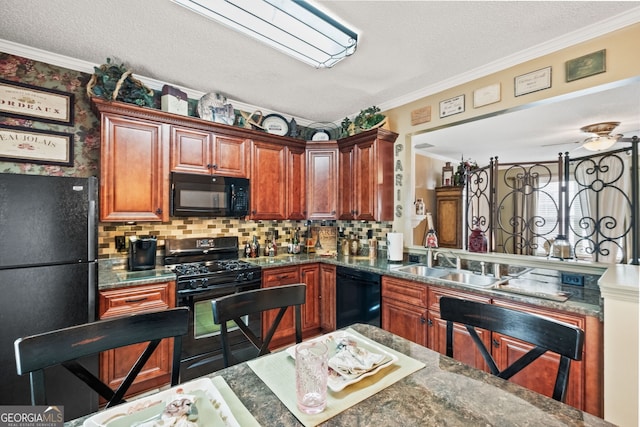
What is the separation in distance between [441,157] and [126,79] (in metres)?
4.83

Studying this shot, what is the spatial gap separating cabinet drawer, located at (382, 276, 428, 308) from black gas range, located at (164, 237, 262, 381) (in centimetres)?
117

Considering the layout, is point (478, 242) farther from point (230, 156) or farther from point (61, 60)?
point (61, 60)

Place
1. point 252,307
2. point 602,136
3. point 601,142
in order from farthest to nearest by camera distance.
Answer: point 602,136 < point 601,142 < point 252,307

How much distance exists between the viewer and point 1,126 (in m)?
2.07

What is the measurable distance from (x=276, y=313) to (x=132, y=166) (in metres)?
1.86

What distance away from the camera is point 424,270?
8.86 ft

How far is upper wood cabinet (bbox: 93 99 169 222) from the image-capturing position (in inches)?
88.1

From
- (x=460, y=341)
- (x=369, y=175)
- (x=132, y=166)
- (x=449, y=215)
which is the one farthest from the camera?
(x=449, y=215)

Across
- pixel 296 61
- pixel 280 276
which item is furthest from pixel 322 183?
pixel 296 61

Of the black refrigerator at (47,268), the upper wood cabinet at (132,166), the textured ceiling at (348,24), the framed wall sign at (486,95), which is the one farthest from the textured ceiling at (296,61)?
the black refrigerator at (47,268)

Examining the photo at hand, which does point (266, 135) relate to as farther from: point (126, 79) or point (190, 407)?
point (190, 407)

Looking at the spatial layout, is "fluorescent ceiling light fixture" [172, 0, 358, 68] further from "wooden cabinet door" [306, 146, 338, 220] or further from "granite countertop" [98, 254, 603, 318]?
"granite countertop" [98, 254, 603, 318]

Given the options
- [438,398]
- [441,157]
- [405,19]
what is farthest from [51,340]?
[441,157]

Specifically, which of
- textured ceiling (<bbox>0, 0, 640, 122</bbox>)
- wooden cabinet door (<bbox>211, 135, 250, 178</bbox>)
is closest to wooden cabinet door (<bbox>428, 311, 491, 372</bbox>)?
textured ceiling (<bbox>0, 0, 640, 122</bbox>)
